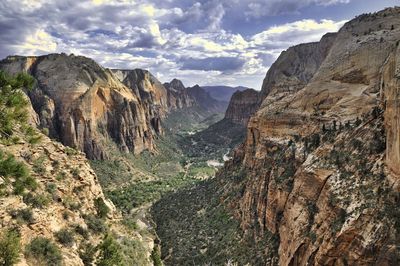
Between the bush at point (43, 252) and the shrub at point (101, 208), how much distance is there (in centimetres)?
1502

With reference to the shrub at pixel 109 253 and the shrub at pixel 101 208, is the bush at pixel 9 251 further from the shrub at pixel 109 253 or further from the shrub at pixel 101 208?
the shrub at pixel 101 208

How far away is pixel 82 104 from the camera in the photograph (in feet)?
453

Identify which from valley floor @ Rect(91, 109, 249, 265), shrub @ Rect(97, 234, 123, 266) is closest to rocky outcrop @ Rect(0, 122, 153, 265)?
shrub @ Rect(97, 234, 123, 266)

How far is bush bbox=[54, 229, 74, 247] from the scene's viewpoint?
3325cm

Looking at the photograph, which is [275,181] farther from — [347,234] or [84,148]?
[84,148]

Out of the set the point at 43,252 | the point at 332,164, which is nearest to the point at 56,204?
the point at 43,252

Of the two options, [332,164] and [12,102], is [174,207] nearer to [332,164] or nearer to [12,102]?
[332,164]

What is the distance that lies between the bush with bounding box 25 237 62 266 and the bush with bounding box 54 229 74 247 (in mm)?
2747

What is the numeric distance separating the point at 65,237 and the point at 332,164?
28999 millimetres

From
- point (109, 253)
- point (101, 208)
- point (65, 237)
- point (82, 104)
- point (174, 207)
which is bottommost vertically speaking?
point (174, 207)

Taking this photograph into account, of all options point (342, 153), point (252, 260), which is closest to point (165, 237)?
point (252, 260)

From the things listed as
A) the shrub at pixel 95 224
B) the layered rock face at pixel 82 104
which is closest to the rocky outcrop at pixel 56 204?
the shrub at pixel 95 224

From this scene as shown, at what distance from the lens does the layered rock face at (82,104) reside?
13550 centimetres

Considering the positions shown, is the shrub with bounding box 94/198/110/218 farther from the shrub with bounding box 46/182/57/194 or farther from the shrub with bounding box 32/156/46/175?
the shrub with bounding box 32/156/46/175
